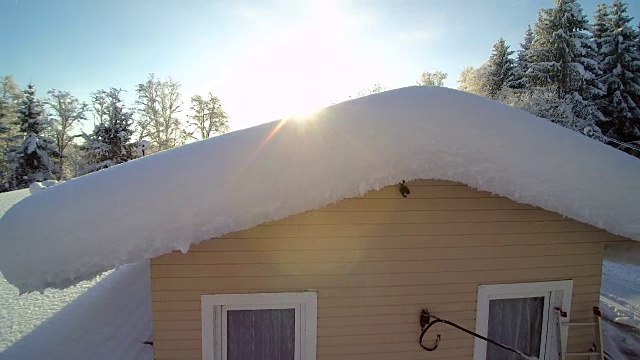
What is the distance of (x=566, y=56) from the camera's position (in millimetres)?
18844

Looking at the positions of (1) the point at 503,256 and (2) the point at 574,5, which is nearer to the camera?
(1) the point at 503,256

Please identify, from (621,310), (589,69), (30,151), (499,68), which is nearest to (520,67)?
(499,68)

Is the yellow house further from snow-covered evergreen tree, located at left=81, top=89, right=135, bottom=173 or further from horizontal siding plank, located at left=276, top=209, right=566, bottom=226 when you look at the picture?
snow-covered evergreen tree, located at left=81, top=89, right=135, bottom=173

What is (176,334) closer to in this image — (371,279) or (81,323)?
(371,279)

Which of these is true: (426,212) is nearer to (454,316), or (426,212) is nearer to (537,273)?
(454,316)

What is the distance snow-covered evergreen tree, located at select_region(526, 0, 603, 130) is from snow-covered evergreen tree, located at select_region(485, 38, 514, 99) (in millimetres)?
5254

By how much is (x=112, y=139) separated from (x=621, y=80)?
34.8 m

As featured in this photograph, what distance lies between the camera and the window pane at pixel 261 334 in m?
2.92

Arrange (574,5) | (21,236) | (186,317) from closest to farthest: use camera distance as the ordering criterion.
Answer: (21,236) < (186,317) < (574,5)

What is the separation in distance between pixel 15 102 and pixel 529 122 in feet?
116

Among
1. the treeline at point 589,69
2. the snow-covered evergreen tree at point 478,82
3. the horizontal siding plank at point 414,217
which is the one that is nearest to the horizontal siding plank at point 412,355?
the horizontal siding plank at point 414,217

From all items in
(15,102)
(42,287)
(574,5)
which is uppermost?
(574,5)

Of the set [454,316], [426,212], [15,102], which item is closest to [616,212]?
[426,212]

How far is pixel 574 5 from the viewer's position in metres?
18.6
